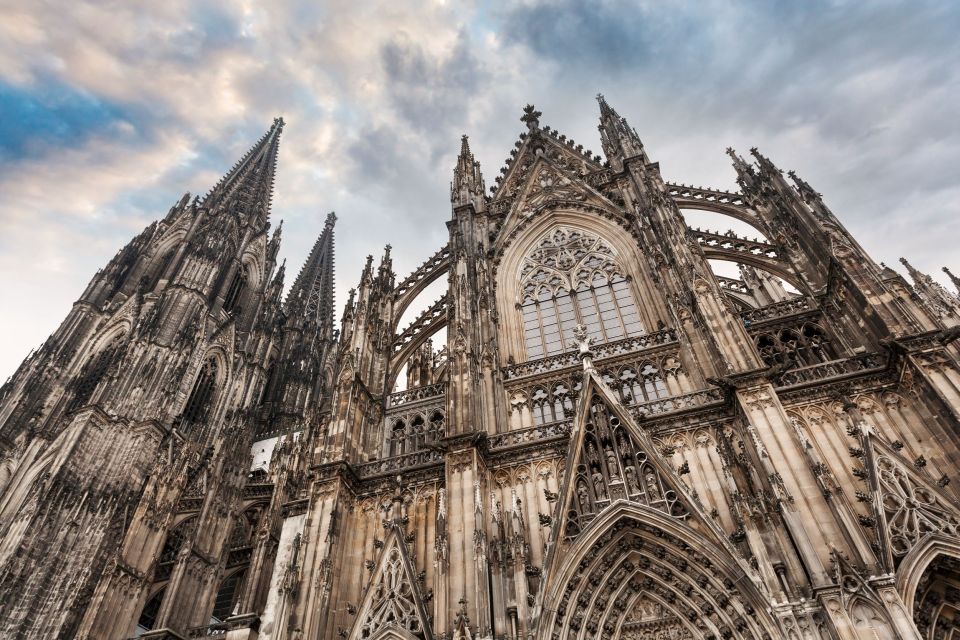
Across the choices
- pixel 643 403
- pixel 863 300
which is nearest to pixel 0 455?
pixel 643 403

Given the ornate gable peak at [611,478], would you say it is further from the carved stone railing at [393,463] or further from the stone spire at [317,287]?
the stone spire at [317,287]

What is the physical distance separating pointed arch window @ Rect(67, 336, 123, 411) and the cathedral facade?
11.1 ft

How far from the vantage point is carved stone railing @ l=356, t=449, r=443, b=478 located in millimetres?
13742

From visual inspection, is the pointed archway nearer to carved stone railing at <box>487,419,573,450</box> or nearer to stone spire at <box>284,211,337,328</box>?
carved stone railing at <box>487,419,573,450</box>

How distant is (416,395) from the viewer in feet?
54.2

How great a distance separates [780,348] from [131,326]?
103 feet

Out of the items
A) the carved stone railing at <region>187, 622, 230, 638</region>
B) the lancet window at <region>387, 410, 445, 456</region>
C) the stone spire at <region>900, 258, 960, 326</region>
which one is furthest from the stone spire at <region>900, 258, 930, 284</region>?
the carved stone railing at <region>187, 622, 230, 638</region>

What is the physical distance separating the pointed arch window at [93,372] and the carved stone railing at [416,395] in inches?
753

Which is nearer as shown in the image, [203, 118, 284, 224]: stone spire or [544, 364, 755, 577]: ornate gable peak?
[544, 364, 755, 577]: ornate gable peak

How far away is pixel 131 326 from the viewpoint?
1256 inches

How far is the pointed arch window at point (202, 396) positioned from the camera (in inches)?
1226

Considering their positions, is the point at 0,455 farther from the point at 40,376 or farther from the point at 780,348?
the point at 780,348

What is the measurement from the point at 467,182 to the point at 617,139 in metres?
5.54

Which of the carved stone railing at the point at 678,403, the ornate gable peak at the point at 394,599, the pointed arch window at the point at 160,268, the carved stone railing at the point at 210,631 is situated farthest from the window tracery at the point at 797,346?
the pointed arch window at the point at 160,268
